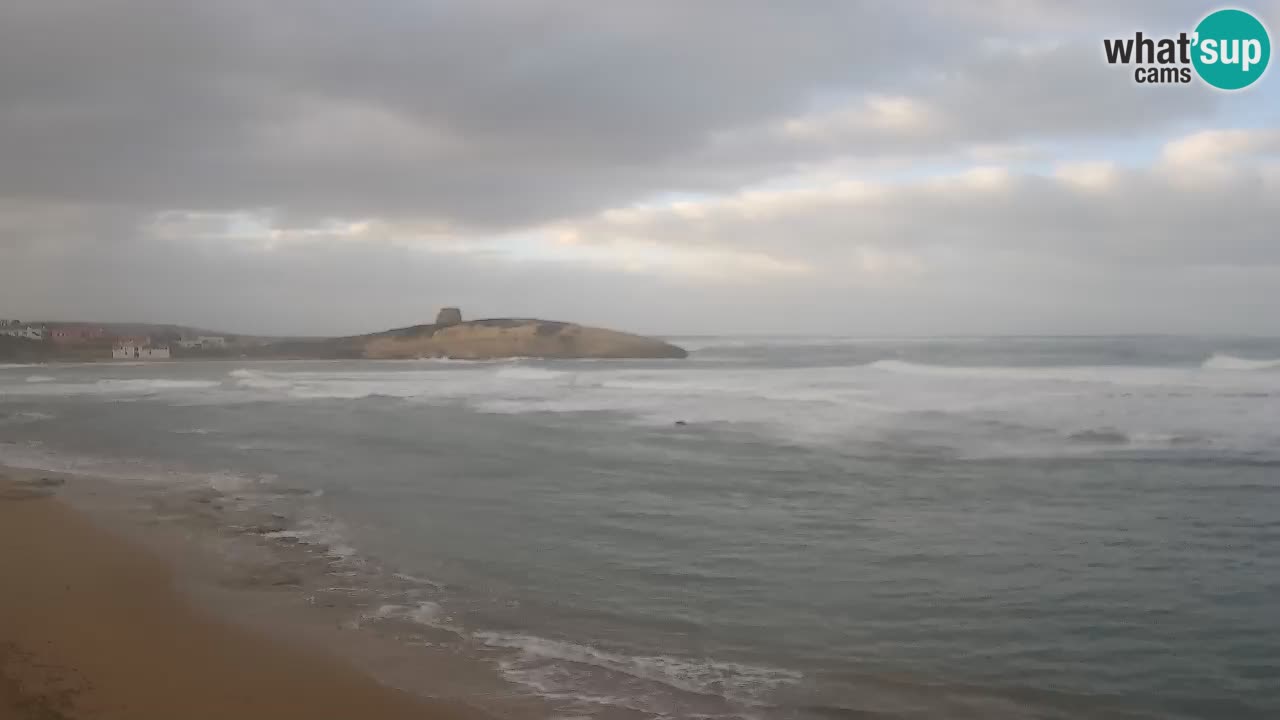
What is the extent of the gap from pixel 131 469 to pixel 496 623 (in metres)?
9.24

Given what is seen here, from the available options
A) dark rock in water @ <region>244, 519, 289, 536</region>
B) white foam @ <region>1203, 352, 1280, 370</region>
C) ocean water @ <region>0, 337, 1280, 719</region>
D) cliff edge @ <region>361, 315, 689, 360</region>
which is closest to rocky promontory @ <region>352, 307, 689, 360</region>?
cliff edge @ <region>361, 315, 689, 360</region>

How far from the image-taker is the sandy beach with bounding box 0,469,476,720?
13.9 ft

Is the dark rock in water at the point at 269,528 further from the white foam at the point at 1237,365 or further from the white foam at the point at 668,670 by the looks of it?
the white foam at the point at 1237,365

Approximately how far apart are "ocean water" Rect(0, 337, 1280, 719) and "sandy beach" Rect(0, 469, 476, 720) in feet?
2.51

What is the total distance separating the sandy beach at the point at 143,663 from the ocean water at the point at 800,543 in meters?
0.76

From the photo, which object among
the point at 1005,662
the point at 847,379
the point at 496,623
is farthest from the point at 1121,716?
the point at 847,379

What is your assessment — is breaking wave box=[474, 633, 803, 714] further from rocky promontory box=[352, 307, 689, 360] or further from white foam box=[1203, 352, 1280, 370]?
rocky promontory box=[352, 307, 689, 360]

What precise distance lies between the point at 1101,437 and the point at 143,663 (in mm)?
14160

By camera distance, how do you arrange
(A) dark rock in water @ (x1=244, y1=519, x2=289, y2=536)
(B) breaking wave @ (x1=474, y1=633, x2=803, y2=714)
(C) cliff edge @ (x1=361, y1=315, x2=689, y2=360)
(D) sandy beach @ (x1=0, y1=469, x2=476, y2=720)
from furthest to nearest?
(C) cliff edge @ (x1=361, y1=315, x2=689, y2=360) < (A) dark rock in water @ (x1=244, y1=519, x2=289, y2=536) < (B) breaking wave @ (x1=474, y1=633, x2=803, y2=714) < (D) sandy beach @ (x1=0, y1=469, x2=476, y2=720)

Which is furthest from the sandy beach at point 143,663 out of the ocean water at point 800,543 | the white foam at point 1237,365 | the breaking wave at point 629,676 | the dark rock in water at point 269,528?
the white foam at point 1237,365

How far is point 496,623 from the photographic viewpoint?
564cm

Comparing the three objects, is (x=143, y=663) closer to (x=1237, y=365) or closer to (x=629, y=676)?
(x=629, y=676)

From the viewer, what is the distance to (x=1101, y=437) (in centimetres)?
1395

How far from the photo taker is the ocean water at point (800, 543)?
4.75m
